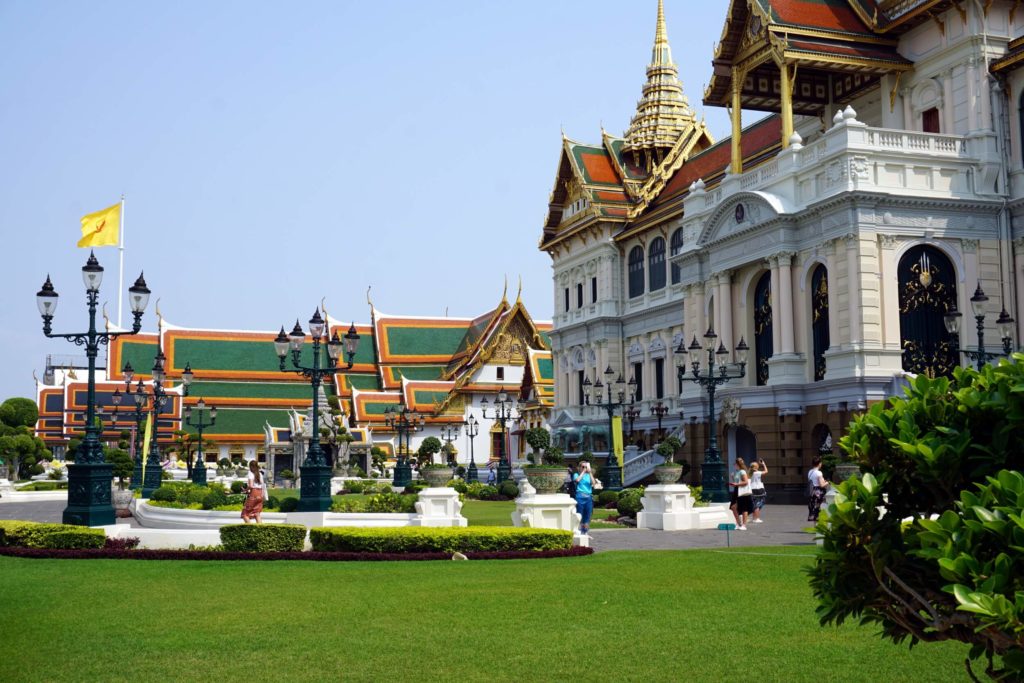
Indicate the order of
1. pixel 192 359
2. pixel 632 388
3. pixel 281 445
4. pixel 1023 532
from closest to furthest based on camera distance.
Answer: pixel 1023 532, pixel 632 388, pixel 281 445, pixel 192 359

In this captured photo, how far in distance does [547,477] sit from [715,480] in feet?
12.7

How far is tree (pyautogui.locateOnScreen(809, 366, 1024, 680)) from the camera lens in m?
4.07

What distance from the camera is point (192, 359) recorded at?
A: 7275 centimetres

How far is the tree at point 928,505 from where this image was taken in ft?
13.3

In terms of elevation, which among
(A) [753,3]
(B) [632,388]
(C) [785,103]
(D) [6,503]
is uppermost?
(A) [753,3]

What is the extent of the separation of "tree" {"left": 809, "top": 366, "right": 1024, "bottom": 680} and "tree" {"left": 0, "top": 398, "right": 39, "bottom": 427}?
80.0 metres

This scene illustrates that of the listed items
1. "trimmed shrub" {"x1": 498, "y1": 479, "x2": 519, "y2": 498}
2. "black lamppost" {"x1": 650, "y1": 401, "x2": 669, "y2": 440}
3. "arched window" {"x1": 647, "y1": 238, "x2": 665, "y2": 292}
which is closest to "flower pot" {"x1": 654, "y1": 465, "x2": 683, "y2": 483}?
"trimmed shrub" {"x1": 498, "y1": 479, "x2": 519, "y2": 498}

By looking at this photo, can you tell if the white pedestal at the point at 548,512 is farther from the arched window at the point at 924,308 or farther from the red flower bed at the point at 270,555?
the arched window at the point at 924,308

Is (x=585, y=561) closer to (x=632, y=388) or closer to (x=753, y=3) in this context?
(x=753, y=3)

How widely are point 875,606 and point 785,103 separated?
30.2m

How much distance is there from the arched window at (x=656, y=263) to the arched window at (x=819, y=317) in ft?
53.1

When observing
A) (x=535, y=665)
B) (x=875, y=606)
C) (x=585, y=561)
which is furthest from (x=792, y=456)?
(x=875, y=606)

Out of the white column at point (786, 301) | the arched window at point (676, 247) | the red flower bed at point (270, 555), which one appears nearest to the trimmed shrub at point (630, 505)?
the white column at point (786, 301)

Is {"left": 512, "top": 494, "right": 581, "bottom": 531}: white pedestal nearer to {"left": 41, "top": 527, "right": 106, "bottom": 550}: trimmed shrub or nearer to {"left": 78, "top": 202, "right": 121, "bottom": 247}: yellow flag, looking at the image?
{"left": 41, "top": 527, "right": 106, "bottom": 550}: trimmed shrub
